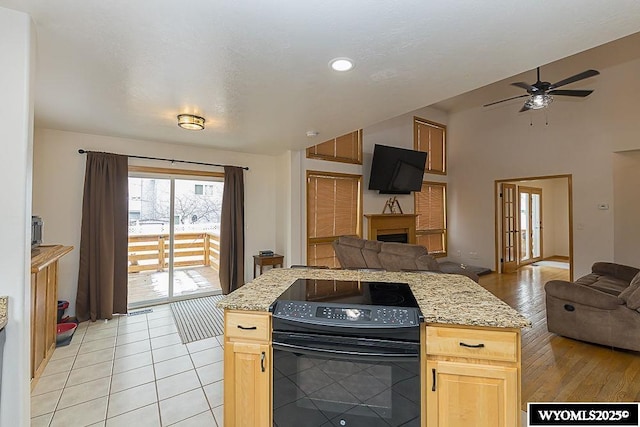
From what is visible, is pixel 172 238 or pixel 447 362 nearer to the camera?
pixel 447 362

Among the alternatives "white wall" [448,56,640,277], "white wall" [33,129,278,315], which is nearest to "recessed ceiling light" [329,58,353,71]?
"white wall" [33,129,278,315]

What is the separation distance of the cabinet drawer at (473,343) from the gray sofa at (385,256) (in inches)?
76.7

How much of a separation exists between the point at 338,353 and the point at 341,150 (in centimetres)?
467

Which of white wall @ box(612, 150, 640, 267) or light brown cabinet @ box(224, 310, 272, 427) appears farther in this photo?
white wall @ box(612, 150, 640, 267)

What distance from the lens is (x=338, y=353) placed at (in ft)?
4.69

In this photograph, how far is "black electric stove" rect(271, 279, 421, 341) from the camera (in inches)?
55.5

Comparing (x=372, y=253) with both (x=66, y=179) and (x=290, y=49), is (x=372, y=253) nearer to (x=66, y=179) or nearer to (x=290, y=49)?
(x=290, y=49)

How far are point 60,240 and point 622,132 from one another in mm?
8476

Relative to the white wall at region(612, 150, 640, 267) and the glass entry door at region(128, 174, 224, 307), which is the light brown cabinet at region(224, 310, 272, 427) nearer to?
the glass entry door at region(128, 174, 224, 307)

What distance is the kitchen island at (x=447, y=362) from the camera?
134 centimetres

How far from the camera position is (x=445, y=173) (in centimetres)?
768

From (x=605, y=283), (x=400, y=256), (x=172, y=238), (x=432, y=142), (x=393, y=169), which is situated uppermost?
(x=432, y=142)

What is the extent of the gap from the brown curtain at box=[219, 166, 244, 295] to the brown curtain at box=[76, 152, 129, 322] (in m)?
1.36

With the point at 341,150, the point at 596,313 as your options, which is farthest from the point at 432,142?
the point at 596,313
